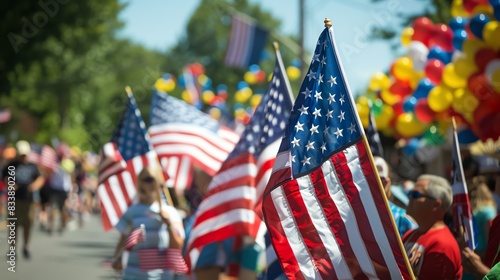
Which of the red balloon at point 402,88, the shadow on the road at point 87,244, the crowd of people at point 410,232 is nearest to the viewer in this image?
the crowd of people at point 410,232

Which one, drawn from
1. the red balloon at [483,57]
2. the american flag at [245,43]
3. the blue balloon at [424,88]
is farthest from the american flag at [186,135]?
the american flag at [245,43]

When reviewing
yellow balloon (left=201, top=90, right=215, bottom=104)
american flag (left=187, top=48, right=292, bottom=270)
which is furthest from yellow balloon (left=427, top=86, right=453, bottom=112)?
yellow balloon (left=201, top=90, right=215, bottom=104)

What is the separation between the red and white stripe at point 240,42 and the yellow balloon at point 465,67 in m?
13.9

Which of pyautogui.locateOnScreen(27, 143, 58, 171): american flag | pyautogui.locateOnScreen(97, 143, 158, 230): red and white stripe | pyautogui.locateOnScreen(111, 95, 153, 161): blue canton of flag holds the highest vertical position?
pyautogui.locateOnScreen(27, 143, 58, 171): american flag

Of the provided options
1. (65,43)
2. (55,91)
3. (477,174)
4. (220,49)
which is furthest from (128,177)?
(220,49)

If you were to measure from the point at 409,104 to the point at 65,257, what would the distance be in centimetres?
691

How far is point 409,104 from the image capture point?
13609 mm

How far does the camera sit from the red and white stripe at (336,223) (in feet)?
16.7

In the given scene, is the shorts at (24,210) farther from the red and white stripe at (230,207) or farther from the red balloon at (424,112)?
the red and white stripe at (230,207)

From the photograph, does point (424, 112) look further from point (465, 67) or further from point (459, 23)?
point (465, 67)

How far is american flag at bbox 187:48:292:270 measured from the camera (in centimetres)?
783

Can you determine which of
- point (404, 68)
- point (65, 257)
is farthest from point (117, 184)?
point (65, 257)

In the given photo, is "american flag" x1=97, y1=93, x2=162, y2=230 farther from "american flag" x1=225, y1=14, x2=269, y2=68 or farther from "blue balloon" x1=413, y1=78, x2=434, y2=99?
"american flag" x1=225, y1=14, x2=269, y2=68

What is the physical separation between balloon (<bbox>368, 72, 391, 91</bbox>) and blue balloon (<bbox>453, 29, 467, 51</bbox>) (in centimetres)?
382
